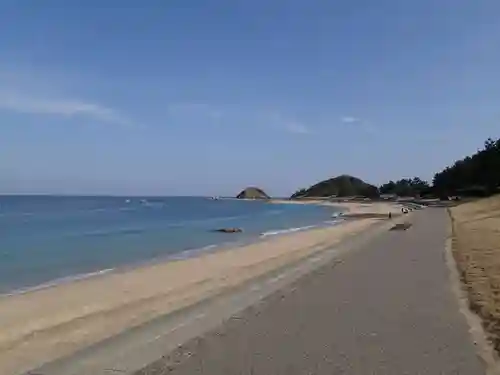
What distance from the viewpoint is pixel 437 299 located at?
12.0m

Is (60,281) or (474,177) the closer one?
(60,281)

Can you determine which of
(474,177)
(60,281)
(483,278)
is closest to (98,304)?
(60,281)

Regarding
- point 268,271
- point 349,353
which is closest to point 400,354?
point 349,353

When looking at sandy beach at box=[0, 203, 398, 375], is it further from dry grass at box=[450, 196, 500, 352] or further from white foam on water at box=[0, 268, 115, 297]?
dry grass at box=[450, 196, 500, 352]

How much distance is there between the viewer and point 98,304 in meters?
12.0

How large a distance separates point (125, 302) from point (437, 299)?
21.3 feet

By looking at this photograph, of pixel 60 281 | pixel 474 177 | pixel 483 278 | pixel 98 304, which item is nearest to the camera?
pixel 98 304

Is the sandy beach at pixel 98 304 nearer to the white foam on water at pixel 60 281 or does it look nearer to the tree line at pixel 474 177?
the white foam on water at pixel 60 281

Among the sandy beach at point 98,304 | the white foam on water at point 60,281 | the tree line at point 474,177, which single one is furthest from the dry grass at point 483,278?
the tree line at point 474,177

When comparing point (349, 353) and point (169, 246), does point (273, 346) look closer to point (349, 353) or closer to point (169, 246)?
point (349, 353)

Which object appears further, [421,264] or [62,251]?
[62,251]

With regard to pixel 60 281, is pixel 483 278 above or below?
above

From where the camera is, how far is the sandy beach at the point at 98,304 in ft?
27.0

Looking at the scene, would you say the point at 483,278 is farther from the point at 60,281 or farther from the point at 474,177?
A: the point at 474,177
